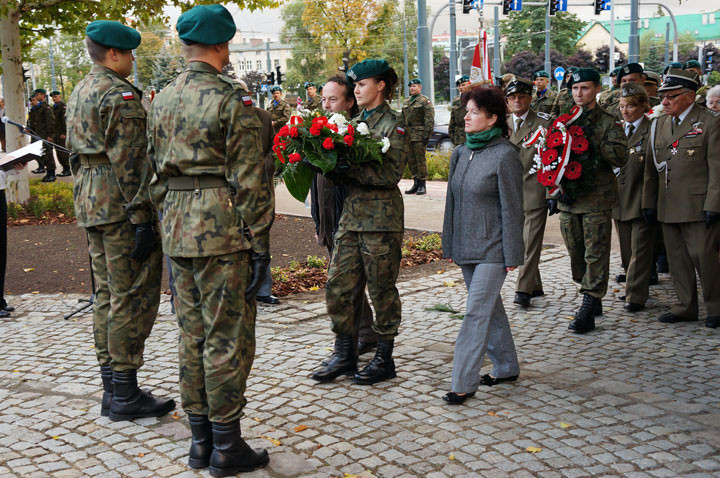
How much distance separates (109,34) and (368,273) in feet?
7.59

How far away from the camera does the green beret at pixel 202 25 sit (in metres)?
4.04

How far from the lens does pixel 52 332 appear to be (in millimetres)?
7359

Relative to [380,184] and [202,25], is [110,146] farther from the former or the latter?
[380,184]

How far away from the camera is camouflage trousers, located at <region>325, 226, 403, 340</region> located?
5.50 m

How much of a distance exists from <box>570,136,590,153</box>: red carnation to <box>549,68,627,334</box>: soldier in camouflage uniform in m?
0.07

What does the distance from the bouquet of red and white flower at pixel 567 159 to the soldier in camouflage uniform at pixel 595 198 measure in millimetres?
62

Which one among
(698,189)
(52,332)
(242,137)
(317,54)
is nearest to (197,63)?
(242,137)

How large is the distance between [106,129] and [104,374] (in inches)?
64.5

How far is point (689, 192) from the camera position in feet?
23.2

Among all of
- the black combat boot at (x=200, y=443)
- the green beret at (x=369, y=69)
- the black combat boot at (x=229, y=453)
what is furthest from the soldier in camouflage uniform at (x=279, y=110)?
the black combat boot at (x=229, y=453)

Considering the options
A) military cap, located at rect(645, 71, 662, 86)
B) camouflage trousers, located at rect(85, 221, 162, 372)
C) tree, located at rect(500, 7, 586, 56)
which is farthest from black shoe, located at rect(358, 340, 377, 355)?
tree, located at rect(500, 7, 586, 56)

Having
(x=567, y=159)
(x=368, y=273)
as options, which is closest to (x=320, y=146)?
(x=368, y=273)

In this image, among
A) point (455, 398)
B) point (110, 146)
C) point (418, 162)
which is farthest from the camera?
point (418, 162)

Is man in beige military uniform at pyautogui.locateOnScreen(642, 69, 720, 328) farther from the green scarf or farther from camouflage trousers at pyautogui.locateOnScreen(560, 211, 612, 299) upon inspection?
the green scarf
